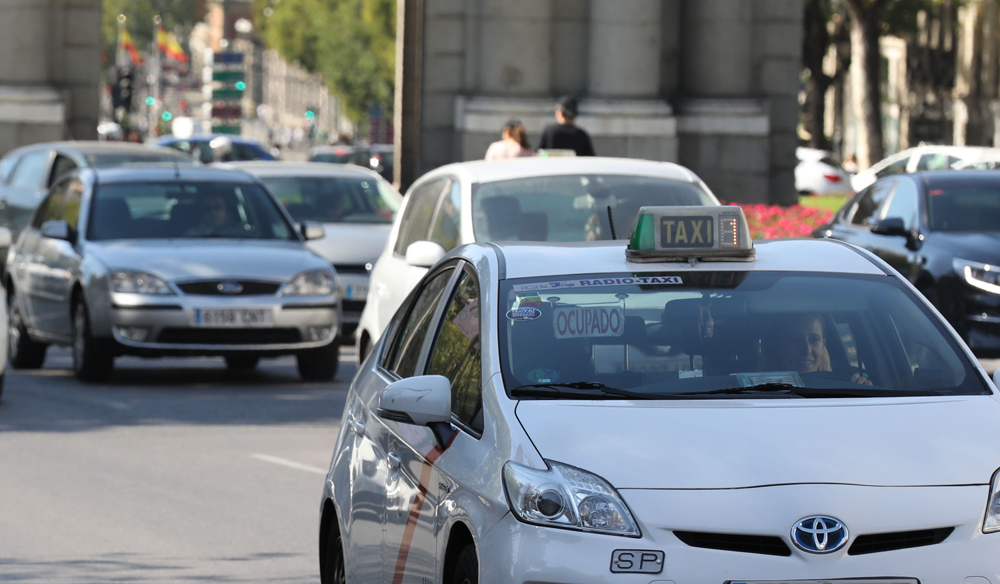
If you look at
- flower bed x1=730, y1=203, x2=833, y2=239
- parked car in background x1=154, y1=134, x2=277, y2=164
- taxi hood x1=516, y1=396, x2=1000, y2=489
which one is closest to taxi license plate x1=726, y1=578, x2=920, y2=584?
taxi hood x1=516, y1=396, x2=1000, y2=489

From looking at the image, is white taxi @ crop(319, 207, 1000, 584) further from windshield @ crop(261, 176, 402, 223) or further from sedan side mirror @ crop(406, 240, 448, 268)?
windshield @ crop(261, 176, 402, 223)

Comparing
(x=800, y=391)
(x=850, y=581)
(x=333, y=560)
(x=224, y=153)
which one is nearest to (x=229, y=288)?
(x=333, y=560)

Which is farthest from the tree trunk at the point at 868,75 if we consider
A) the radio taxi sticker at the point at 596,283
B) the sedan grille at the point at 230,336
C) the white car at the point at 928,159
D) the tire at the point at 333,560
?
the radio taxi sticker at the point at 596,283

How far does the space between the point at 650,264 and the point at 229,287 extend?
8.29m

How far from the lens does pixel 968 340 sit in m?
13.3

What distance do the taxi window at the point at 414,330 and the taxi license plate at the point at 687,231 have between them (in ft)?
2.39

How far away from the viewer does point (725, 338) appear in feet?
16.8

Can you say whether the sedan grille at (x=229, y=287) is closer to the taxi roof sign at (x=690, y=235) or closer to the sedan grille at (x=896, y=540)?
the taxi roof sign at (x=690, y=235)

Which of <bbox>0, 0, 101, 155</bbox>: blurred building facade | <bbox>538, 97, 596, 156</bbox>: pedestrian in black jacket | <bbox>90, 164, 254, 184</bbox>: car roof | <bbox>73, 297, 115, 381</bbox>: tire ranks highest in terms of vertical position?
<bbox>0, 0, 101, 155</bbox>: blurred building facade

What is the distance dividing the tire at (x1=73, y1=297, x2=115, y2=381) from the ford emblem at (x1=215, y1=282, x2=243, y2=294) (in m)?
0.95

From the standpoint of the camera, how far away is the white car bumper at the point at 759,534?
4.12 metres

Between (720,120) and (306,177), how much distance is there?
31.2ft

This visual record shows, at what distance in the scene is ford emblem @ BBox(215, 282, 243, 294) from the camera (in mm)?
13289

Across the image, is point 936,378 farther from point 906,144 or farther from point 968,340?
point 906,144
